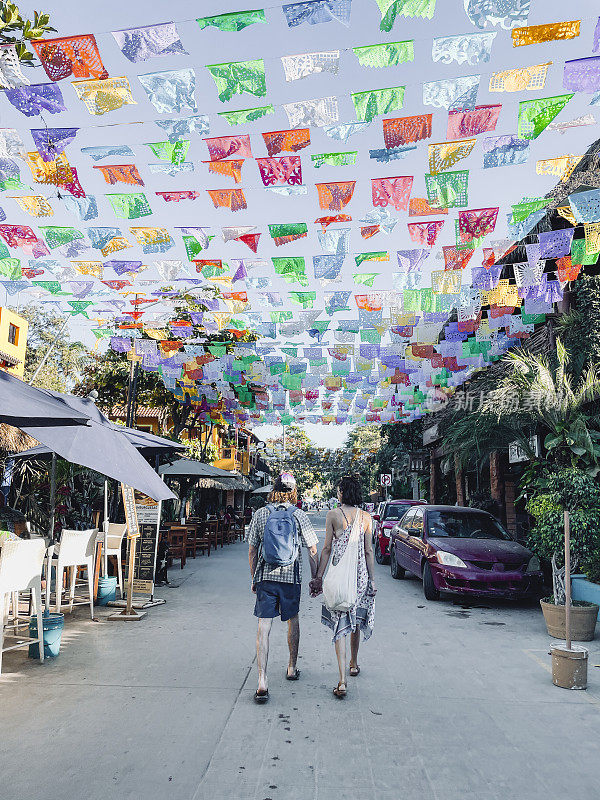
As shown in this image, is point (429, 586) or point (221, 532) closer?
point (429, 586)

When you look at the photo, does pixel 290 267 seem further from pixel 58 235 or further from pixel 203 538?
pixel 203 538

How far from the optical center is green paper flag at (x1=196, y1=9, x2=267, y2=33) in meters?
5.36

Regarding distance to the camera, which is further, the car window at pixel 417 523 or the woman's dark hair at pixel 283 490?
the car window at pixel 417 523

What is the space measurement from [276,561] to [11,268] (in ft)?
26.6

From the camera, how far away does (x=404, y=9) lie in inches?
208

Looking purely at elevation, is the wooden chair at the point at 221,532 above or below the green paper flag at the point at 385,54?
below

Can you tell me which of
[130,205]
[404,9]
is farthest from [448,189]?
[130,205]

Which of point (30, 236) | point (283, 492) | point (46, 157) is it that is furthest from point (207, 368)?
point (283, 492)

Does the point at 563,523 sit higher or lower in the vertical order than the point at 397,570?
higher

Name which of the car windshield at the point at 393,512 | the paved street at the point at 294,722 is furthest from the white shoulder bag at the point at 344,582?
the car windshield at the point at 393,512

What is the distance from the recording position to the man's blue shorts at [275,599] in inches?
187

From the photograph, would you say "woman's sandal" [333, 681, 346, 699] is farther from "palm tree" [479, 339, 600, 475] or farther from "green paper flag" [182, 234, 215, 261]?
"green paper flag" [182, 234, 215, 261]

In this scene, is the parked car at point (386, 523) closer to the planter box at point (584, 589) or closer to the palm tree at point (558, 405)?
the planter box at point (584, 589)

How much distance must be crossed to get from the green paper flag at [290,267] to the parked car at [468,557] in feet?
15.9
